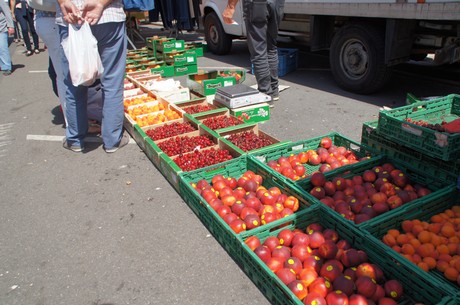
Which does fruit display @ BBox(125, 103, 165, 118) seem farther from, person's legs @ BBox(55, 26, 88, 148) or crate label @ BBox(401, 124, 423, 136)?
crate label @ BBox(401, 124, 423, 136)

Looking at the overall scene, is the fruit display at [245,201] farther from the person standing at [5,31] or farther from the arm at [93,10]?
the person standing at [5,31]

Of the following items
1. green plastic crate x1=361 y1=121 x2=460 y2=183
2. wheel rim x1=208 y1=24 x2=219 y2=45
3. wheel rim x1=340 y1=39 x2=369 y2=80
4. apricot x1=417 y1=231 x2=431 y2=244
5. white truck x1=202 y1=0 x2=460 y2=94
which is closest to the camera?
apricot x1=417 y1=231 x2=431 y2=244

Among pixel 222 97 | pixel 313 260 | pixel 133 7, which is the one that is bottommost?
pixel 313 260

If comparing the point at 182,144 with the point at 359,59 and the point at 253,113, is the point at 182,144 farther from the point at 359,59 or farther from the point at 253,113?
the point at 359,59

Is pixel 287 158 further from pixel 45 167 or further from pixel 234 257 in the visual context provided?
pixel 45 167

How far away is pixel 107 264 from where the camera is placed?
301cm

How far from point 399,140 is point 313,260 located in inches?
62.6

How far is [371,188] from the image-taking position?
Answer: 327 cm

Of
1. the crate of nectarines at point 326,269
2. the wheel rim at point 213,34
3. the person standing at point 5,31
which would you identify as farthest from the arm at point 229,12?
the person standing at point 5,31

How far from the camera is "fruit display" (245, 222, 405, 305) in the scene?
7.38 feet

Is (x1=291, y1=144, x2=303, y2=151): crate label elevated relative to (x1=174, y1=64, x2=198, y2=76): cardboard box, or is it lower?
lower

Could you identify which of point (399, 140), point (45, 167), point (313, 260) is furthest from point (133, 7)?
point (313, 260)

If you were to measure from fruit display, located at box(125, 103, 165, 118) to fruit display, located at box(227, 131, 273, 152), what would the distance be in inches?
64.4

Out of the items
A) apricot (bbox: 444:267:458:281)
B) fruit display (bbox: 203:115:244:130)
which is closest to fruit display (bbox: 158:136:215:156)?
fruit display (bbox: 203:115:244:130)
